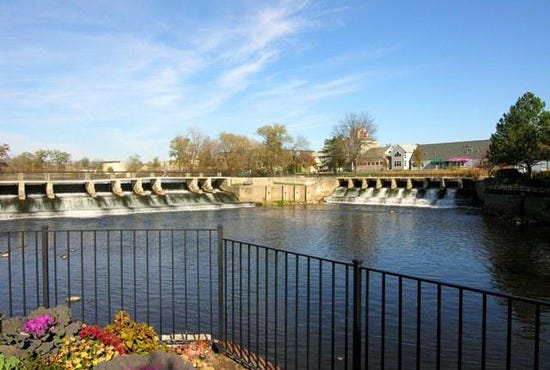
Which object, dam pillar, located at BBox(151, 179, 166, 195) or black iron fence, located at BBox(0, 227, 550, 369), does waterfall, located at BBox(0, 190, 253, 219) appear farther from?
black iron fence, located at BBox(0, 227, 550, 369)

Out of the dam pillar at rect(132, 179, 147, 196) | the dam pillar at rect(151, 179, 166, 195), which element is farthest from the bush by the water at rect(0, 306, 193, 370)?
the dam pillar at rect(151, 179, 166, 195)

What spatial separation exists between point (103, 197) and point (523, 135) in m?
41.2

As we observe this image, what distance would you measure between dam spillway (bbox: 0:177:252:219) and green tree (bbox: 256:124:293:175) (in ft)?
108

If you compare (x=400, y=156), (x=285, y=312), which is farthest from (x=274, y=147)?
(x=285, y=312)

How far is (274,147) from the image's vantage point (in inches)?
3430

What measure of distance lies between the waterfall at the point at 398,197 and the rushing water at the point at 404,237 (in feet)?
14.4

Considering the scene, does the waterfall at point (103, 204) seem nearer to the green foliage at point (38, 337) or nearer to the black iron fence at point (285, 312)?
the black iron fence at point (285, 312)

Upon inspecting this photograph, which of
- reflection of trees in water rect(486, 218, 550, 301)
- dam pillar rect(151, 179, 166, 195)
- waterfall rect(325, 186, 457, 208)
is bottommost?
reflection of trees in water rect(486, 218, 550, 301)

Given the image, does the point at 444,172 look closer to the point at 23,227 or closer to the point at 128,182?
the point at 128,182

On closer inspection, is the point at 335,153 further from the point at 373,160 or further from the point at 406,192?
the point at 406,192

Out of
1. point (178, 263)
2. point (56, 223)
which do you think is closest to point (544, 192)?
point (178, 263)

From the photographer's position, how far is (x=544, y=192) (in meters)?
33.9

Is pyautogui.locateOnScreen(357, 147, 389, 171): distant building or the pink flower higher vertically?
pyautogui.locateOnScreen(357, 147, 389, 171): distant building

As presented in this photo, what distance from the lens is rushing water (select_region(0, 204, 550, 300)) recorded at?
17.7 meters
